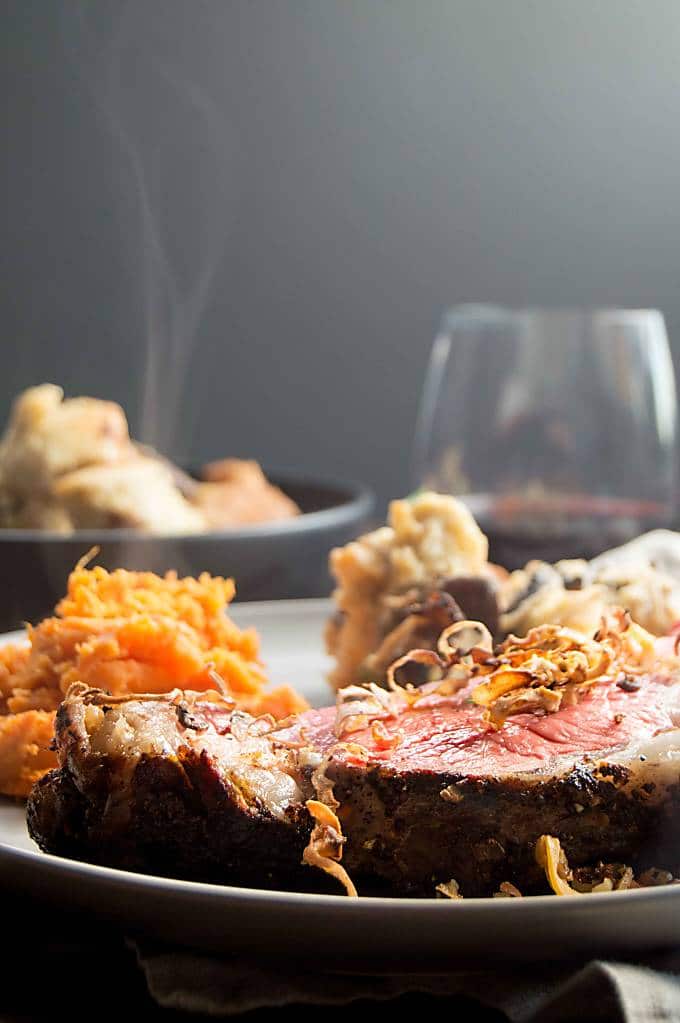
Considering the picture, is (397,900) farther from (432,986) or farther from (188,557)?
(188,557)

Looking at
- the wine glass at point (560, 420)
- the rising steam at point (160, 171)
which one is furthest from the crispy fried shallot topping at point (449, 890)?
the wine glass at point (560, 420)

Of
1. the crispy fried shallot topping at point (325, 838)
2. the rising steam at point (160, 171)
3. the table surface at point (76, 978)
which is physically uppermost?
the rising steam at point (160, 171)

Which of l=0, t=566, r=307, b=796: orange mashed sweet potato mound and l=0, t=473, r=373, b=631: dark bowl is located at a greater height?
l=0, t=566, r=307, b=796: orange mashed sweet potato mound

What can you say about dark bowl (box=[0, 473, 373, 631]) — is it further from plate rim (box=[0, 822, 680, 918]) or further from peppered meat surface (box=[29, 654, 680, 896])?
plate rim (box=[0, 822, 680, 918])

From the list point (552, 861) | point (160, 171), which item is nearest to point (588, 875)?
point (552, 861)

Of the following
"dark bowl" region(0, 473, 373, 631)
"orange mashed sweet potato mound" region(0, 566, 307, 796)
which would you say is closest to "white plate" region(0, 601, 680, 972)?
"orange mashed sweet potato mound" region(0, 566, 307, 796)

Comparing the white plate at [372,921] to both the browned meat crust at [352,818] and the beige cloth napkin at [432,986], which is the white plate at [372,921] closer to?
the beige cloth napkin at [432,986]

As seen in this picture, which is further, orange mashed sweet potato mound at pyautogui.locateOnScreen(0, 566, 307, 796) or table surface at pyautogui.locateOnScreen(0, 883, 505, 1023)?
orange mashed sweet potato mound at pyautogui.locateOnScreen(0, 566, 307, 796)
